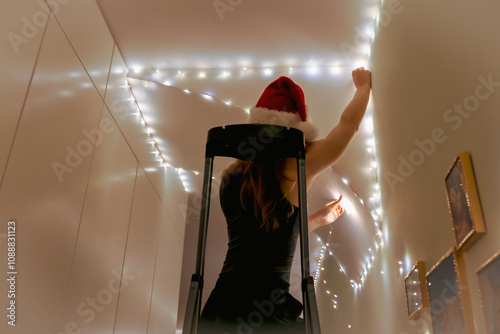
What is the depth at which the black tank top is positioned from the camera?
1285 millimetres

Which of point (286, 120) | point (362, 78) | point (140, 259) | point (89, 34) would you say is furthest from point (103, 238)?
point (362, 78)

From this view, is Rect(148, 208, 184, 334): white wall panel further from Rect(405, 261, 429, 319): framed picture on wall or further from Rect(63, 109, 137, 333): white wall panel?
Rect(405, 261, 429, 319): framed picture on wall

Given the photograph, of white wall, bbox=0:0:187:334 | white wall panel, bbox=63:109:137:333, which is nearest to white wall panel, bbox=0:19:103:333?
white wall, bbox=0:0:187:334

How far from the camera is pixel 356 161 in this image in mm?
2391

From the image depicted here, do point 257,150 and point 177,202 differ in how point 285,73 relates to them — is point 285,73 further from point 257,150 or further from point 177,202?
point 177,202

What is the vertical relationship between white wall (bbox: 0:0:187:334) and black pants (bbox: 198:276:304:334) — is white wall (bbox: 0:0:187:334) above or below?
above

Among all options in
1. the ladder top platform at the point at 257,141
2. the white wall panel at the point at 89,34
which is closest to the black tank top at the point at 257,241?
the ladder top platform at the point at 257,141

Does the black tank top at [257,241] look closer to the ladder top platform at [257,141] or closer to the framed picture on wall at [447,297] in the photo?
the ladder top platform at [257,141]

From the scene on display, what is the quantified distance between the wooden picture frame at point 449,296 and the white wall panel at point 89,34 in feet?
5.94

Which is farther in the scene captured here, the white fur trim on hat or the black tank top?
the white fur trim on hat

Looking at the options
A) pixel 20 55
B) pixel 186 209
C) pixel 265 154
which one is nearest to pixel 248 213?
pixel 265 154

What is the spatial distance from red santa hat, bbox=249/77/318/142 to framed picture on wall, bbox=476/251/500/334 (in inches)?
31.8

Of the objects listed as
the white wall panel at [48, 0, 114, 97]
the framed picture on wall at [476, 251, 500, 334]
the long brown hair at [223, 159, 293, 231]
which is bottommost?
the framed picture on wall at [476, 251, 500, 334]

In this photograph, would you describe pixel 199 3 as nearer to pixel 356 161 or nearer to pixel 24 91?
pixel 24 91
